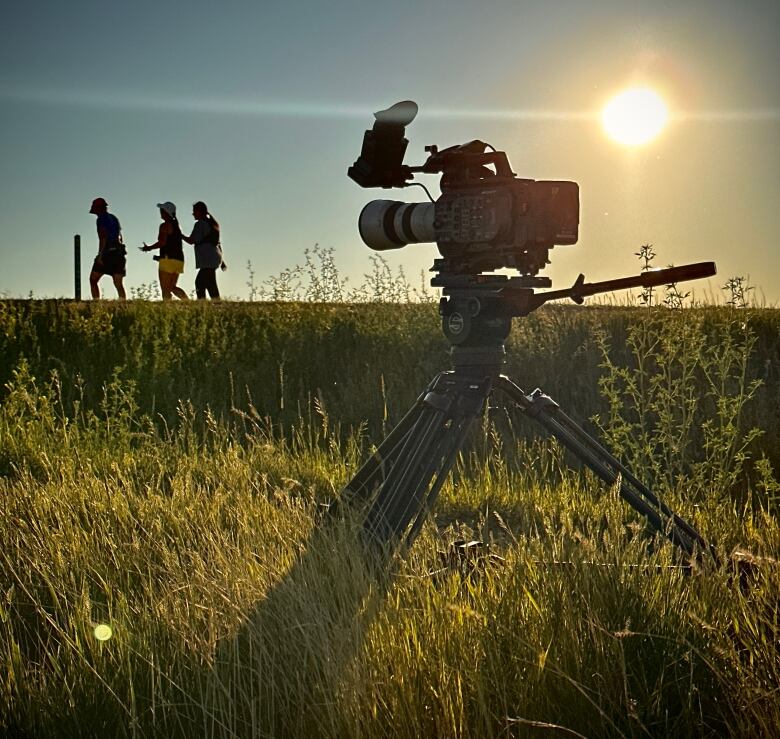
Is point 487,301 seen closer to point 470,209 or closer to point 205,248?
point 470,209

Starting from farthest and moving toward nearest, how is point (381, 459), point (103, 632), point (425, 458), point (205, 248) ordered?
point (205, 248)
point (381, 459)
point (425, 458)
point (103, 632)

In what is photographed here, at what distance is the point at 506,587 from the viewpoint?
108 inches

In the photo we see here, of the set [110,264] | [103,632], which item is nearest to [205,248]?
[110,264]

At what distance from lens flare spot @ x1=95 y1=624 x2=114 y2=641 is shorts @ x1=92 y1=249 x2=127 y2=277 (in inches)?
476

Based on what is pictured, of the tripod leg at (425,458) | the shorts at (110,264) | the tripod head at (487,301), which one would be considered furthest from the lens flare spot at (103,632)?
the shorts at (110,264)

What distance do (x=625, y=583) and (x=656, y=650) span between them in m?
0.26

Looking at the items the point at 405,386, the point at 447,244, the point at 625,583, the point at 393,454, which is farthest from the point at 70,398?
the point at 625,583

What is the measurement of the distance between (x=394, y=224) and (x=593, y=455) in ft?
4.05

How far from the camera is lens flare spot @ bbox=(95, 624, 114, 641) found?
2911 mm

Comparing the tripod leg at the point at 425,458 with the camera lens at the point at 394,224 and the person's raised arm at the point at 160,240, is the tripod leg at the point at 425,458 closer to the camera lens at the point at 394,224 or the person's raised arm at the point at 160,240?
the camera lens at the point at 394,224

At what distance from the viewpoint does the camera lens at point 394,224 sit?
3434mm

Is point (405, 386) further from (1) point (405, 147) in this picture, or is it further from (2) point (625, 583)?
(2) point (625, 583)

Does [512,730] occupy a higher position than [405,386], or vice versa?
[405,386]

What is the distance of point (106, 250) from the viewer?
1434 centimetres
